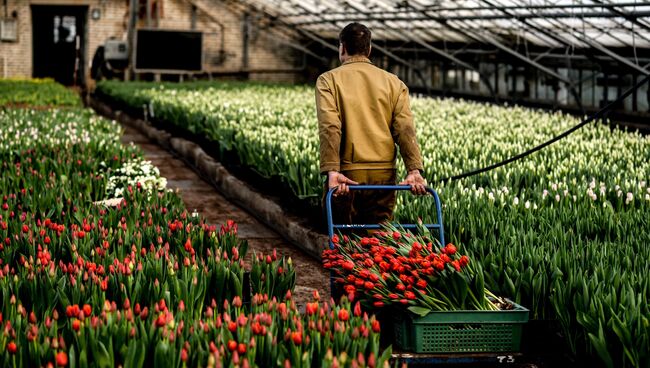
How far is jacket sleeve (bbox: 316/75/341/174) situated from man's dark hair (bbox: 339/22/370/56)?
201 mm

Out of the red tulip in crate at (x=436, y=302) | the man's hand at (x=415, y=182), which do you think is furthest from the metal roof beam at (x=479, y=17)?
the red tulip in crate at (x=436, y=302)

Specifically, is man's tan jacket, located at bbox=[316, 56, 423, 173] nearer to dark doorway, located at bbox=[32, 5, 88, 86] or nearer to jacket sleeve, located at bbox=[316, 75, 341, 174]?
jacket sleeve, located at bbox=[316, 75, 341, 174]

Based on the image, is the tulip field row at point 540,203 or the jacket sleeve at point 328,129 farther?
the jacket sleeve at point 328,129

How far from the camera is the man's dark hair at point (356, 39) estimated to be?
455 centimetres

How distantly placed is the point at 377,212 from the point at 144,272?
1433 millimetres

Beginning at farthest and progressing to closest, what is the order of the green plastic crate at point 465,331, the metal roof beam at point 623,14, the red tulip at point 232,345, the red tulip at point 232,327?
the metal roof beam at point 623,14 < the green plastic crate at point 465,331 < the red tulip at point 232,327 < the red tulip at point 232,345

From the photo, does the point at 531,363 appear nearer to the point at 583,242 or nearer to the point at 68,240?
the point at 583,242

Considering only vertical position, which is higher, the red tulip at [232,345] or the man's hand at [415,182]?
the man's hand at [415,182]

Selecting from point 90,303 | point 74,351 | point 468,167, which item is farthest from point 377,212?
point 468,167

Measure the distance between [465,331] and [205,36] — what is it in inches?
988

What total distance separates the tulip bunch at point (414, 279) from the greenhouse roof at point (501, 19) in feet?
25.5

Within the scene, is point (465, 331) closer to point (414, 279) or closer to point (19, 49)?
point (414, 279)

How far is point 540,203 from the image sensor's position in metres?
5.92

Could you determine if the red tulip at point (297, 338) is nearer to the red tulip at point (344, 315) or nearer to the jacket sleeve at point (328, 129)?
the red tulip at point (344, 315)
